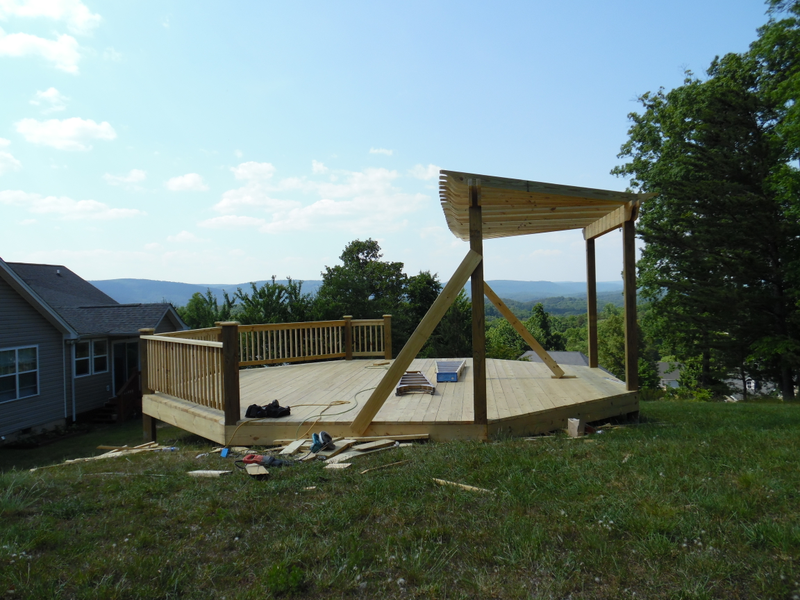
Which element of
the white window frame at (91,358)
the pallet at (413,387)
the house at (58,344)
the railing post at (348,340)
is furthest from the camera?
the white window frame at (91,358)

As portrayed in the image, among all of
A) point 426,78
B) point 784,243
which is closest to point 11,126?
point 426,78

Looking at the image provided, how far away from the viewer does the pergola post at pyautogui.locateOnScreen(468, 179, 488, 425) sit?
16.3ft

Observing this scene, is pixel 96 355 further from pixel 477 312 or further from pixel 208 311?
pixel 477 312

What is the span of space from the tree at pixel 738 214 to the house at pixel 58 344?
68.1ft

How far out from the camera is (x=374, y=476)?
12.0ft

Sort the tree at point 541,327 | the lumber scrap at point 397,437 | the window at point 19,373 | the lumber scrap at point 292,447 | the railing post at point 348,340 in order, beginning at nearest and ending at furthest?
the lumber scrap at point 292,447
the lumber scrap at point 397,437
the railing post at point 348,340
the window at point 19,373
the tree at point 541,327

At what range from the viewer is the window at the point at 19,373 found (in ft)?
43.7

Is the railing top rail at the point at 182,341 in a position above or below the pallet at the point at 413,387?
above

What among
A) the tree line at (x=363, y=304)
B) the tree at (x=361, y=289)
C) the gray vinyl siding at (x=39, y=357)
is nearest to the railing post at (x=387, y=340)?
the tree line at (x=363, y=304)

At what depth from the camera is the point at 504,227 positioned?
25.2 ft

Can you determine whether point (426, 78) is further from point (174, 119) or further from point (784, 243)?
point (784, 243)

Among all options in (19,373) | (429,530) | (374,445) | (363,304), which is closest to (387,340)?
(374,445)

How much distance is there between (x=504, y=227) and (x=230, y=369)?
4849mm

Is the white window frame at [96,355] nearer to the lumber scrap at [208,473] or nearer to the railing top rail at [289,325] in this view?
the railing top rail at [289,325]
